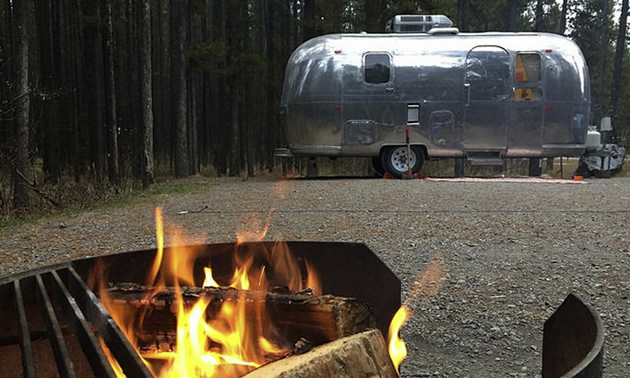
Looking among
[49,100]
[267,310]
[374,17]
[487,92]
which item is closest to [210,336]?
[267,310]

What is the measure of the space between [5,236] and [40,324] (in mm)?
4850

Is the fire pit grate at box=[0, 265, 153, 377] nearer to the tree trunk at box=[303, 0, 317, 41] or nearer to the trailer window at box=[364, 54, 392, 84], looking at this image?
the trailer window at box=[364, 54, 392, 84]

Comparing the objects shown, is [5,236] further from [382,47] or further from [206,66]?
[206,66]

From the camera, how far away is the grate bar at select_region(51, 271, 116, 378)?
1.36 m

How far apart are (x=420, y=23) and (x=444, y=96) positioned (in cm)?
209

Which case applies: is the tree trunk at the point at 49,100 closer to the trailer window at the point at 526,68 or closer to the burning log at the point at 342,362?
the trailer window at the point at 526,68

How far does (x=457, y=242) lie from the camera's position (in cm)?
552

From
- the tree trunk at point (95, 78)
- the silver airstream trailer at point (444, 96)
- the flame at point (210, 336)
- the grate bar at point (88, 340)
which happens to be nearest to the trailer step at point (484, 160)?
the silver airstream trailer at point (444, 96)

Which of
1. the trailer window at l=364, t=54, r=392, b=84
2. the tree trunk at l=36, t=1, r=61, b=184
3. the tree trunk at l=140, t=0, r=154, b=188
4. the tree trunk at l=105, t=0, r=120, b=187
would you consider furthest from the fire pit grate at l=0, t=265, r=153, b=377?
the tree trunk at l=36, t=1, r=61, b=184

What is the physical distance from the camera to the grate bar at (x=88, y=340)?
136 centimetres

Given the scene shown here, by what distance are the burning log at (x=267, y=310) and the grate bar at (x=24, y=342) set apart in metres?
0.32

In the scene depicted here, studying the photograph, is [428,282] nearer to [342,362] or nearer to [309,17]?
[342,362]

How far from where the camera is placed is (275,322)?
210 cm

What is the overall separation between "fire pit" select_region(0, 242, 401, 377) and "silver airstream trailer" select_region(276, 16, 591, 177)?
918cm
